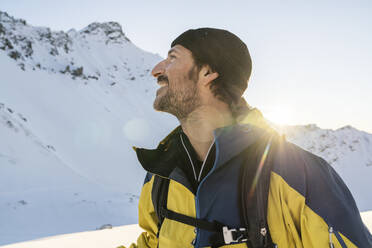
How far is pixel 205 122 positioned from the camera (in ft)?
6.19

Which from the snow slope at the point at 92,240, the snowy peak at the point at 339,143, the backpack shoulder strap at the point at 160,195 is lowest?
the backpack shoulder strap at the point at 160,195

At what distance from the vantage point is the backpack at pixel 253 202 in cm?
133

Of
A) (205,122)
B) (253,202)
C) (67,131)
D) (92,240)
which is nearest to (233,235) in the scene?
(253,202)

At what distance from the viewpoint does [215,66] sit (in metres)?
1.90

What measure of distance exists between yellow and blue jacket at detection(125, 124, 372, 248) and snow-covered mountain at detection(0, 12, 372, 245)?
647 centimetres

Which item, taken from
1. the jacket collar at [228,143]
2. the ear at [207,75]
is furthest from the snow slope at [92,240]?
the ear at [207,75]

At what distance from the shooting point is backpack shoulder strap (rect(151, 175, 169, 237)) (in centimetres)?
178

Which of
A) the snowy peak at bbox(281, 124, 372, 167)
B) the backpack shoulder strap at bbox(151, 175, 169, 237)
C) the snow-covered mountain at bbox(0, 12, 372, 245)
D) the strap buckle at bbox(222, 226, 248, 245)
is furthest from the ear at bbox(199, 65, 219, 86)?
the snowy peak at bbox(281, 124, 372, 167)

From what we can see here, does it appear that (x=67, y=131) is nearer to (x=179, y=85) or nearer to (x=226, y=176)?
(x=179, y=85)

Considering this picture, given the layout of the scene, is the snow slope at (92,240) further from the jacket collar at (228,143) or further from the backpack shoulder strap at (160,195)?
the jacket collar at (228,143)

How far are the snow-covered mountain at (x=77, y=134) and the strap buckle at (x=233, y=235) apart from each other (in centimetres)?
673

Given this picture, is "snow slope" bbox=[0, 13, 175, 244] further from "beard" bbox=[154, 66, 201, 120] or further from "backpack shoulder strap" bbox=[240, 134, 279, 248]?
"backpack shoulder strap" bbox=[240, 134, 279, 248]

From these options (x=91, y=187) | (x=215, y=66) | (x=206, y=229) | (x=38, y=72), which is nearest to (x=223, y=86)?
(x=215, y=66)

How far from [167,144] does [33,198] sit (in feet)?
32.7
